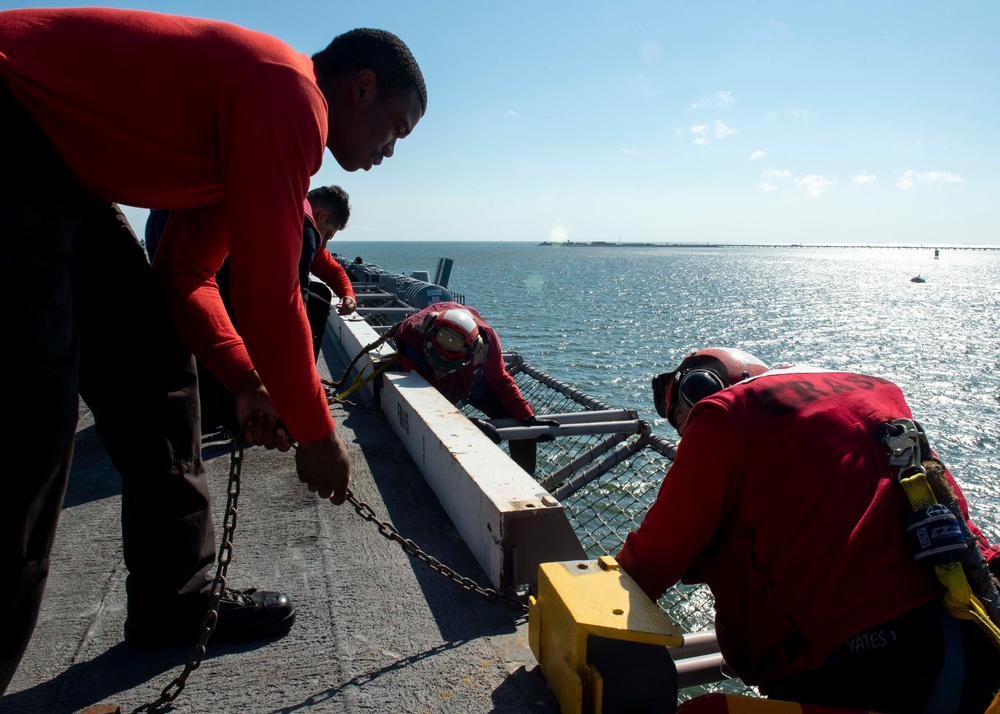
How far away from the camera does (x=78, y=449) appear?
425 cm

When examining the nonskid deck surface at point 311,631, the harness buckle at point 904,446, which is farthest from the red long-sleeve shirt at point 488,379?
the harness buckle at point 904,446

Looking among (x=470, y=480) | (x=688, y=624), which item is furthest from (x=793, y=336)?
(x=470, y=480)

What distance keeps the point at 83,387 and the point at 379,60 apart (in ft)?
4.41

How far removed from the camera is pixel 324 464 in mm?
1854

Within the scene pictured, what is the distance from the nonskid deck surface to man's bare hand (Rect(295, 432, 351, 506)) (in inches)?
28.4

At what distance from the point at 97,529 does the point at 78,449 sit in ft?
4.44

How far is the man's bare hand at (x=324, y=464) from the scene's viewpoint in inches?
72.1

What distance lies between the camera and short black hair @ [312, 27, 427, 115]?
2033 millimetres

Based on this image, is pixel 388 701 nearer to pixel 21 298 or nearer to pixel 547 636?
pixel 547 636

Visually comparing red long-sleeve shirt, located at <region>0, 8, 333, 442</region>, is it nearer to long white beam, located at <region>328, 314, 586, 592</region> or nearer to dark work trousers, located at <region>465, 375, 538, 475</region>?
long white beam, located at <region>328, 314, 586, 592</region>

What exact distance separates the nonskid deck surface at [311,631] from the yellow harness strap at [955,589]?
44.6 inches

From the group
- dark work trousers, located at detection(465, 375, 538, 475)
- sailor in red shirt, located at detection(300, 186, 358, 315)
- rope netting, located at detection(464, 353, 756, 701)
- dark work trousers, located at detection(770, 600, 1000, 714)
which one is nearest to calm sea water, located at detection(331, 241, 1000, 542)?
rope netting, located at detection(464, 353, 756, 701)

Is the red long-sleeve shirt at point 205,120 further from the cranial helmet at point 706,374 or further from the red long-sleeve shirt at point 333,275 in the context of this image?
the red long-sleeve shirt at point 333,275

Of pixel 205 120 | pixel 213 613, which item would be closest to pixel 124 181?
pixel 205 120
